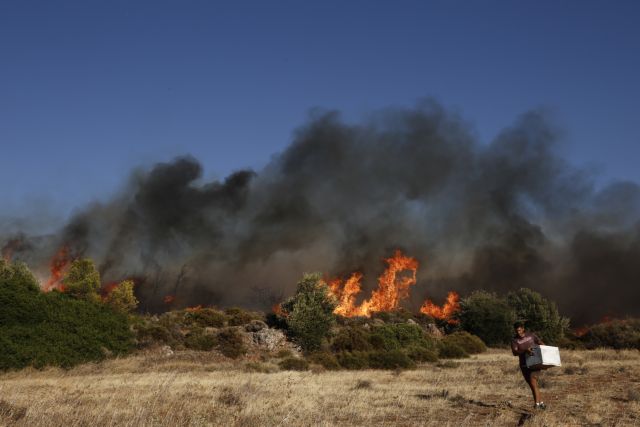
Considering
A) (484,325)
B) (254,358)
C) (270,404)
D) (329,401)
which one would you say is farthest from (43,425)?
(484,325)

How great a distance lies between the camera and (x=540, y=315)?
59750 millimetres

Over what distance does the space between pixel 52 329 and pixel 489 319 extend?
47472 mm

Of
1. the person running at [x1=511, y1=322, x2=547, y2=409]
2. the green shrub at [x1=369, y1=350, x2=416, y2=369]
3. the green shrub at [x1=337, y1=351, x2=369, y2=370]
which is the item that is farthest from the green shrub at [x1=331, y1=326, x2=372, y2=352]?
the person running at [x1=511, y1=322, x2=547, y2=409]

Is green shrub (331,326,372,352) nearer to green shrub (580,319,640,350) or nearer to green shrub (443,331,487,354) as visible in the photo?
green shrub (443,331,487,354)

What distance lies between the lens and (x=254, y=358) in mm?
37375

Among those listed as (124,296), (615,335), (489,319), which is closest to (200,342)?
(489,319)

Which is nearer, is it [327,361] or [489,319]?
[327,361]

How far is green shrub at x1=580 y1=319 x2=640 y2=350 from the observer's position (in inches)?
1752

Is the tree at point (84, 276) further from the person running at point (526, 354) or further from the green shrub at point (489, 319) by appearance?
the person running at point (526, 354)

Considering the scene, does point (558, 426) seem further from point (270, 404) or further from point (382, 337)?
point (382, 337)

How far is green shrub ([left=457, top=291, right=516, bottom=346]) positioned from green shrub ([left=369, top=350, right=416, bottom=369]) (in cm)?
3112

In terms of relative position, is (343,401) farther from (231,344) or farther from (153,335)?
(153,335)

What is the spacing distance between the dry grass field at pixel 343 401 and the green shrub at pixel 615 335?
24520 mm

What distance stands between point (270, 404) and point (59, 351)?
66.4ft
